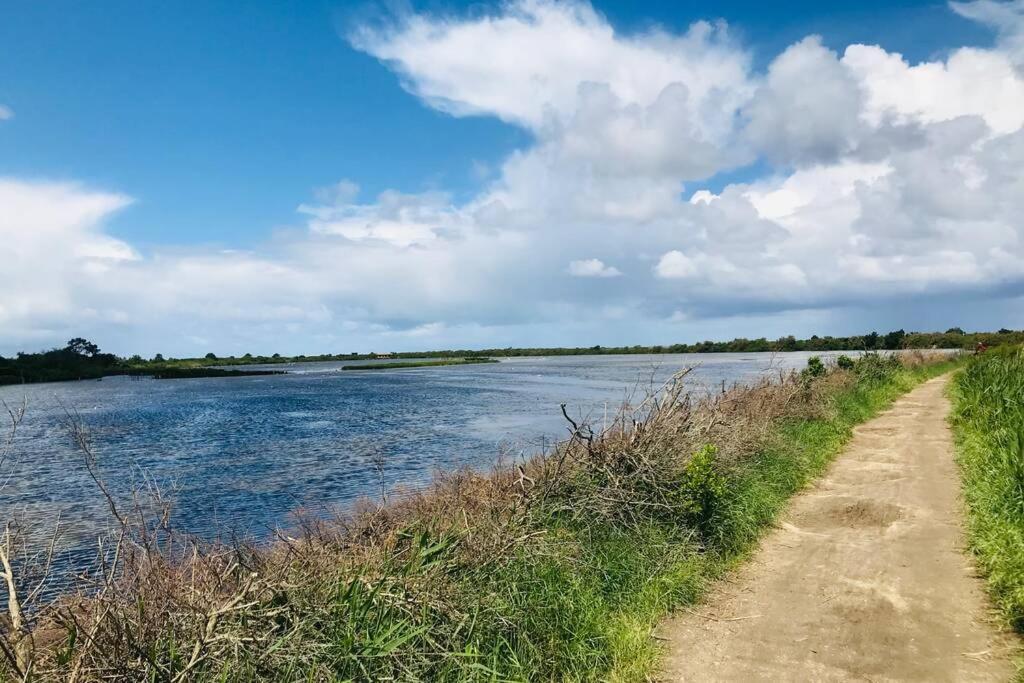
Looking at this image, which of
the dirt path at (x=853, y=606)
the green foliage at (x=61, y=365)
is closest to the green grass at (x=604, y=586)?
the dirt path at (x=853, y=606)

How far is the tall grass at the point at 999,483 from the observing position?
7.32m

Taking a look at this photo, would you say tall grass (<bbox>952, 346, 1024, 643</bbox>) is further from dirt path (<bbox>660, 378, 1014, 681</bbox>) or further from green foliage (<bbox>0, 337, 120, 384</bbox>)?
green foliage (<bbox>0, 337, 120, 384</bbox>)

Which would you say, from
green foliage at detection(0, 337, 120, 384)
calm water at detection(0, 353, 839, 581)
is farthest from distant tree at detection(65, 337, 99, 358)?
calm water at detection(0, 353, 839, 581)

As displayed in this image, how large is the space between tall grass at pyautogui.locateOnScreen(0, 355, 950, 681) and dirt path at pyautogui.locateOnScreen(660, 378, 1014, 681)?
0.43 m

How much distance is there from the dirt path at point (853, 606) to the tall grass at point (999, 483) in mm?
286

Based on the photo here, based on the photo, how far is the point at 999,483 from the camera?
387 inches

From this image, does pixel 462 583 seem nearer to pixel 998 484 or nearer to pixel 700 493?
pixel 700 493

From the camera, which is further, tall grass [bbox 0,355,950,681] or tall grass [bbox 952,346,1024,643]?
tall grass [bbox 952,346,1024,643]

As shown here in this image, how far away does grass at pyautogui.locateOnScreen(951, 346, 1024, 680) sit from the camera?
24.0 feet

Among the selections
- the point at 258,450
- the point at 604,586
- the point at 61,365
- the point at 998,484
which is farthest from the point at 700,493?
the point at 61,365

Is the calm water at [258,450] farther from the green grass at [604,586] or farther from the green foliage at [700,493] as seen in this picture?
the green grass at [604,586]

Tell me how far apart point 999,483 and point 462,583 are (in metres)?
8.37

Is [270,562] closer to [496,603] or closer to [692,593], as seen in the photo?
[496,603]

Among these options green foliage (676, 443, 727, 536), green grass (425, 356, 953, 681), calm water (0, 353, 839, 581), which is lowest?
calm water (0, 353, 839, 581)
